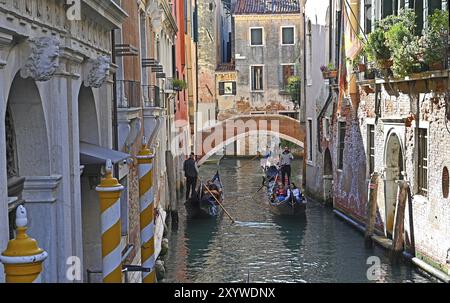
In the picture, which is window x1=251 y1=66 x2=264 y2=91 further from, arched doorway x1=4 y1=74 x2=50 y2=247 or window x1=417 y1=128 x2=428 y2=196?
arched doorway x1=4 y1=74 x2=50 y2=247

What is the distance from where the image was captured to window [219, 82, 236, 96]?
85.2 feet

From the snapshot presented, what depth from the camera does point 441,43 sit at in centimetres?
770

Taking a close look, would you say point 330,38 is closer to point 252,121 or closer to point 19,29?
point 252,121

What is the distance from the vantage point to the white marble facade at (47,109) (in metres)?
3.53

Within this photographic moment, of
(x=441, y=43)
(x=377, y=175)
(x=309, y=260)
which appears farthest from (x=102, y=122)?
(x=377, y=175)

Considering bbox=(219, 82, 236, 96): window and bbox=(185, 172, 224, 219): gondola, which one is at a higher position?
bbox=(219, 82, 236, 96): window

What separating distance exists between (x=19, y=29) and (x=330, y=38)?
36.1 feet

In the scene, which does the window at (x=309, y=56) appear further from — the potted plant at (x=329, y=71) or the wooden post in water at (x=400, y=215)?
the wooden post in water at (x=400, y=215)

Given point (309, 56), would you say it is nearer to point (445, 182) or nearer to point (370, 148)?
point (370, 148)

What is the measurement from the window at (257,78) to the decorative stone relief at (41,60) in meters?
22.2

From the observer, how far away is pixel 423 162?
29.6ft

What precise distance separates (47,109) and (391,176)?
6.98 m

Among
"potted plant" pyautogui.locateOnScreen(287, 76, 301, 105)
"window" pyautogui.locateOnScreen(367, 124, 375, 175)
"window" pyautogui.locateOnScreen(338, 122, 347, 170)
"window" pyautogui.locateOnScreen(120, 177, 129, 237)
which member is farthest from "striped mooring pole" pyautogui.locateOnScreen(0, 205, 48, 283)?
"potted plant" pyautogui.locateOnScreen(287, 76, 301, 105)

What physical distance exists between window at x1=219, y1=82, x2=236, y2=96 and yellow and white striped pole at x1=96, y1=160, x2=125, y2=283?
2167cm
